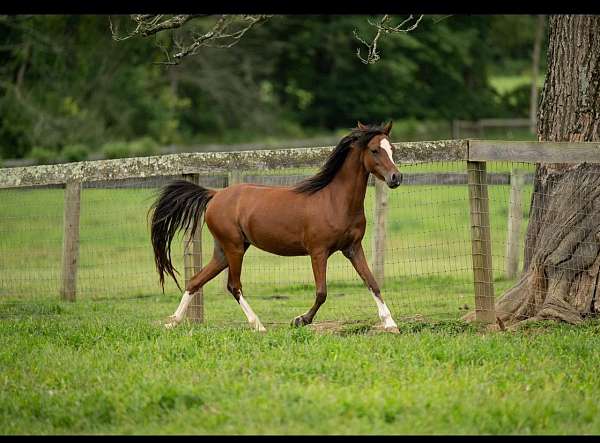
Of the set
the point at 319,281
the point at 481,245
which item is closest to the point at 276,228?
the point at 319,281

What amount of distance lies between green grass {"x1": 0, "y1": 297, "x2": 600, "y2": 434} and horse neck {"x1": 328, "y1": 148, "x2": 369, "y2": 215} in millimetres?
1279

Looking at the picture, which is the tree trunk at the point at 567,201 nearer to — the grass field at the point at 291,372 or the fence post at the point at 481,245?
the fence post at the point at 481,245

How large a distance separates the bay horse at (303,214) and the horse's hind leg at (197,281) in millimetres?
11

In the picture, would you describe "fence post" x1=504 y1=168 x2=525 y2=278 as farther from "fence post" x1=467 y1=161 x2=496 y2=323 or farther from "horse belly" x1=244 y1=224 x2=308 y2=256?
"horse belly" x1=244 y1=224 x2=308 y2=256

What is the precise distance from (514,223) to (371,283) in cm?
578

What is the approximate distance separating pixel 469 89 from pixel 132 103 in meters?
20.2

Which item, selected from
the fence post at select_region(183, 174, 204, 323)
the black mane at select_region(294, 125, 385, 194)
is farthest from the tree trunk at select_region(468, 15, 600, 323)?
the fence post at select_region(183, 174, 204, 323)

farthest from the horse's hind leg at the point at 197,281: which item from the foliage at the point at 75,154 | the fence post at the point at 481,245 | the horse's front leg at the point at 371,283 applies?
the foliage at the point at 75,154

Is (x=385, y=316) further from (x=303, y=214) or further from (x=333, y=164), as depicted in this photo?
(x=333, y=164)

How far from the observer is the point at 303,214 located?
9.55 m

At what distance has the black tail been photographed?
1013 centimetres

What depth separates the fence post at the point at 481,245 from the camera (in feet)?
31.7
